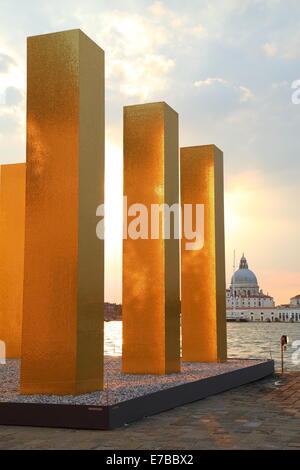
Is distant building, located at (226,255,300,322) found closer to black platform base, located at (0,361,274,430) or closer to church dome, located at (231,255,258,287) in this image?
church dome, located at (231,255,258,287)

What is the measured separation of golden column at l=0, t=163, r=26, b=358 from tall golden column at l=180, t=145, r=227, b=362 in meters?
5.05

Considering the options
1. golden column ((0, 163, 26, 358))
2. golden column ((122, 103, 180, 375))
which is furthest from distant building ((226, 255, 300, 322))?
golden column ((122, 103, 180, 375))

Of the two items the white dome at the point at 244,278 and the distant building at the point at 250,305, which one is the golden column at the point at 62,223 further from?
the white dome at the point at 244,278

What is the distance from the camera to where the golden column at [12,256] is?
1884 cm

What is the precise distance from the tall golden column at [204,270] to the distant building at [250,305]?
150567mm

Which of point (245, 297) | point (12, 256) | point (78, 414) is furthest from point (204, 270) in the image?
point (245, 297)

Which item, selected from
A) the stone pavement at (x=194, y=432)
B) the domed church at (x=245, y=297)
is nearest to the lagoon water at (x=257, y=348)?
the stone pavement at (x=194, y=432)

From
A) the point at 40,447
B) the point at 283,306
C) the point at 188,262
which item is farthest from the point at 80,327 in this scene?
the point at 283,306

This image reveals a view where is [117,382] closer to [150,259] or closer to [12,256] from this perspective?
[150,259]

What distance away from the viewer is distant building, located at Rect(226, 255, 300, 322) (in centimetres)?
17150

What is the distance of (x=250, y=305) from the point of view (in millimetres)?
174875

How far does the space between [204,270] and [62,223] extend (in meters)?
7.36

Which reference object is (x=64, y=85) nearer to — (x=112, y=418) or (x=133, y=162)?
(x=133, y=162)
